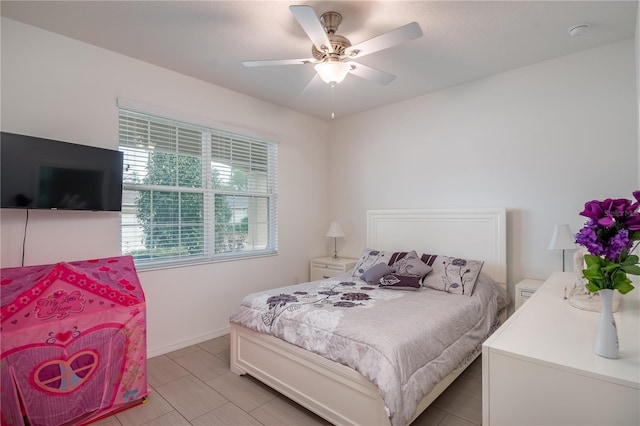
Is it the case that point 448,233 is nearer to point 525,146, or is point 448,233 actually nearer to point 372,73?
point 525,146

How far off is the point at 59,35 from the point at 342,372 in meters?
3.32

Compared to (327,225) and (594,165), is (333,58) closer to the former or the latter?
(594,165)

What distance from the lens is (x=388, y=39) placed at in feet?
6.34

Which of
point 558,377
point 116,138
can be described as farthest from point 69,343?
point 558,377

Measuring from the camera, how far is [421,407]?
1901 millimetres

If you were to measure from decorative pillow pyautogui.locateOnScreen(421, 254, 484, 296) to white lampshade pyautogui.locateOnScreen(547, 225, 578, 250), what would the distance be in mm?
603

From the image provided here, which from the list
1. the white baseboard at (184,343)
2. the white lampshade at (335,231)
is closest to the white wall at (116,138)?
the white baseboard at (184,343)

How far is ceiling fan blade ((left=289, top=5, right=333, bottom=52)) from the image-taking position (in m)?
1.68

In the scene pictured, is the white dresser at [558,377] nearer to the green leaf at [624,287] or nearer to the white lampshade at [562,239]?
the green leaf at [624,287]

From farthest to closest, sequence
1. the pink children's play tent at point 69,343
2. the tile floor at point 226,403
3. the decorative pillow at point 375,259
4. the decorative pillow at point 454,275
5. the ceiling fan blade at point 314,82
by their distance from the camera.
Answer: the decorative pillow at point 375,259 → the decorative pillow at point 454,275 → the ceiling fan blade at point 314,82 → the tile floor at point 226,403 → the pink children's play tent at point 69,343

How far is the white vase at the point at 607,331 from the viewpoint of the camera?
43.0 inches

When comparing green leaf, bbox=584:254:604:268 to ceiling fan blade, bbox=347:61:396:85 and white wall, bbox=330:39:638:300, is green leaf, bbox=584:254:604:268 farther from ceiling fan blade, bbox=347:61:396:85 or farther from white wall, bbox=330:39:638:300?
white wall, bbox=330:39:638:300

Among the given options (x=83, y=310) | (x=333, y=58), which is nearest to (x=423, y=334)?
(x=333, y=58)

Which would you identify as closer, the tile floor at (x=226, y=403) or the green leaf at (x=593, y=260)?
the green leaf at (x=593, y=260)
